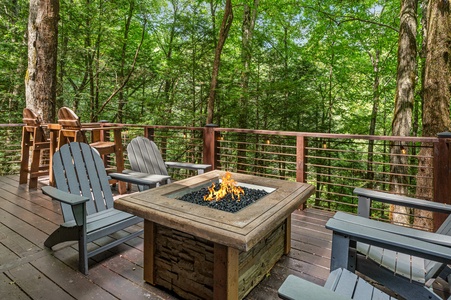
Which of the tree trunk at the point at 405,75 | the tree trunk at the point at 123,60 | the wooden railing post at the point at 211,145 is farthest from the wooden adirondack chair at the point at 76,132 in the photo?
the tree trunk at the point at 123,60

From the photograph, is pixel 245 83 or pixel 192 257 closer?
pixel 192 257

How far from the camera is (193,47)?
7410mm

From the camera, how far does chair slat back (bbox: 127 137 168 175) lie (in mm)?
3340

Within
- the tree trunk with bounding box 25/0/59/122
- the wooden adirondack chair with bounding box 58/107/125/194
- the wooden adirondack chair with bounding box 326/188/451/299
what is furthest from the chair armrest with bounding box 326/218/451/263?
the tree trunk with bounding box 25/0/59/122

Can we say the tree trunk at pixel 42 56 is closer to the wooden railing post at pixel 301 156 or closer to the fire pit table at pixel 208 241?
the fire pit table at pixel 208 241

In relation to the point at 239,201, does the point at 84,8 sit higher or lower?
higher

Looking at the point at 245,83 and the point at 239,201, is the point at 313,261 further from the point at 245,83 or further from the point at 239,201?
the point at 245,83

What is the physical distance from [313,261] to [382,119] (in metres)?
9.66

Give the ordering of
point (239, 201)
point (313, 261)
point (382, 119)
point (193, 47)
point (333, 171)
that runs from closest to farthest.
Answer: point (239, 201), point (313, 261), point (193, 47), point (333, 171), point (382, 119)

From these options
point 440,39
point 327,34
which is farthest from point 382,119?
point 440,39

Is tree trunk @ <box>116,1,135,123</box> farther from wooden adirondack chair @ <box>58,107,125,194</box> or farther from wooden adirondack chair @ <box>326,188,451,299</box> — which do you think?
wooden adirondack chair @ <box>326,188,451,299</box>

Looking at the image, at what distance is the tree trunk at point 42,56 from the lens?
4.47 metres

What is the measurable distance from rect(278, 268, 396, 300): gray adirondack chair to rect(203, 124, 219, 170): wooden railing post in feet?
9.41

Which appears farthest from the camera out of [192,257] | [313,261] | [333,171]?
[333,171]
